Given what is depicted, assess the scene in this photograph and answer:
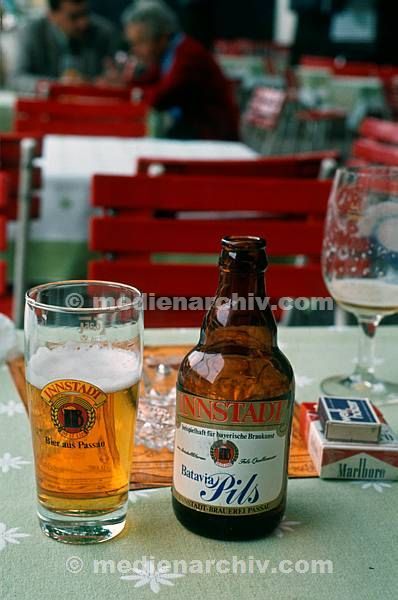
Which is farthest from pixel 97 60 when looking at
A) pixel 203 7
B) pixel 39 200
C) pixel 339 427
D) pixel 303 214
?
pixel 203 7

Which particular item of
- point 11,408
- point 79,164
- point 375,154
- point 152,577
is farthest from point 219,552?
point 79,164

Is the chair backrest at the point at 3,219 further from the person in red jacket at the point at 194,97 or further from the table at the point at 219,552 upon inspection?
the person in red jacket at the point at 194,97

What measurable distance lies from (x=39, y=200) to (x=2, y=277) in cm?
42

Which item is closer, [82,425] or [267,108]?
[82,425]

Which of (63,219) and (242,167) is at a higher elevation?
(242,167)

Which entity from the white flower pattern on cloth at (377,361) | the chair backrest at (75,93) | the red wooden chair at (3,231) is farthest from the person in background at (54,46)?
the white flower pattern on cloth at (377,361)

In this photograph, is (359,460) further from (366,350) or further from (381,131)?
(381,131)

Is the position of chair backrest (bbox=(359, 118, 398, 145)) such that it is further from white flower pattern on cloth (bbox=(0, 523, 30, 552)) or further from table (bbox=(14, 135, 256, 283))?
white flower pattern on cloth (bbox=(0, 523, 30, 552))

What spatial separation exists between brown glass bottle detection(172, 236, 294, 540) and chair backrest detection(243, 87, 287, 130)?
6.44m

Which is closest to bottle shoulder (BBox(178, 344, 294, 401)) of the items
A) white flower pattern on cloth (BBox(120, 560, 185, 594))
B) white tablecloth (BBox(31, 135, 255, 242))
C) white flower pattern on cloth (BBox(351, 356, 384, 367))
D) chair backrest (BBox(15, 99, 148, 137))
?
white flower pattern on cloth (BBox(120, 560, 185, 594))

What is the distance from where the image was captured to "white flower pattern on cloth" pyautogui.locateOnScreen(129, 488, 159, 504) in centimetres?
60

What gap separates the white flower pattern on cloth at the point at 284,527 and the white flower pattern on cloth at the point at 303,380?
28cm

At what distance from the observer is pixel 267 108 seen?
7.06 meters

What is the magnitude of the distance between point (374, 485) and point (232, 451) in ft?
0.55
